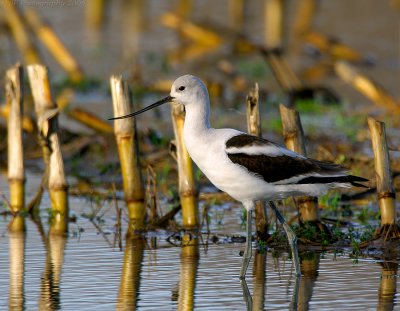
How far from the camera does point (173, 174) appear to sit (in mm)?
11453

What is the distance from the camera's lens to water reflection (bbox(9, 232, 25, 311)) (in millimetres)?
6296

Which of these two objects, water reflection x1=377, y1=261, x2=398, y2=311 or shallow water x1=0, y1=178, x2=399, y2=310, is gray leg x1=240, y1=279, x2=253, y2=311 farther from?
water reflection x1=377, y1=261, x2=398, y2=311

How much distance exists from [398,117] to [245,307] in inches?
300

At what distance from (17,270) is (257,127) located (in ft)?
7.02

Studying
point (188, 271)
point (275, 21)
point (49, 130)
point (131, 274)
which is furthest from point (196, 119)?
point (275, 21)

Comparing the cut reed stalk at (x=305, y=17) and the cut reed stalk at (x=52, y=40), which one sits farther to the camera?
the cut reed stalk at (x=305, y=17)

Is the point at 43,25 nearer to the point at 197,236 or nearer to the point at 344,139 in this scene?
the point at 344,139

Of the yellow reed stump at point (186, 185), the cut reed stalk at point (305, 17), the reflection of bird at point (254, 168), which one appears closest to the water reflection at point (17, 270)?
the yellow reed stump at point (186, 185)

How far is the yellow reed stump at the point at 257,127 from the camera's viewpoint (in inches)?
310

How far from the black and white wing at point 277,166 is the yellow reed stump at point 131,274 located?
1.05 m

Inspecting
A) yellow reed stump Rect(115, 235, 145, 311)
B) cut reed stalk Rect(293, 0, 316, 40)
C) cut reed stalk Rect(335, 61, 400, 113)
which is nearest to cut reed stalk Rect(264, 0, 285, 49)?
cut reed stalk Rect(293, 0, 316, 40)

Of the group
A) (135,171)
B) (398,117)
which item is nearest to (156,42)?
(398,117)

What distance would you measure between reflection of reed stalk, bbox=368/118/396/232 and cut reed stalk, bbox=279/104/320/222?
23.5 inches

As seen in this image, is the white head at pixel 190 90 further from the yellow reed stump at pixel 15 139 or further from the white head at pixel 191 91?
the yellow reed stump at pixel 15 139
